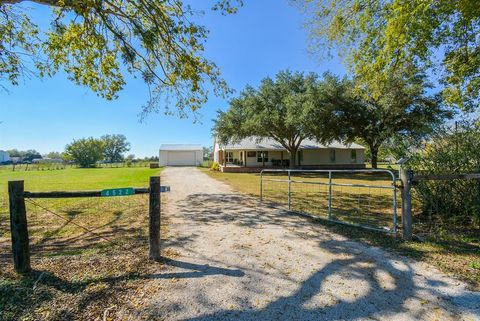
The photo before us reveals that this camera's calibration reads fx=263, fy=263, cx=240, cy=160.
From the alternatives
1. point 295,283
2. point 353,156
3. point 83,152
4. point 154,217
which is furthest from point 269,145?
point 83,152

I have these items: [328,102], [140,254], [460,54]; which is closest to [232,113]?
[328,102]

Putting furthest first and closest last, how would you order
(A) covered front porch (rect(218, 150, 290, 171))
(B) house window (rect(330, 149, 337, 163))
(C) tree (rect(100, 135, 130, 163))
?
(C) tree (rect(100, 135, 130, 163))
(B) house window (rect(330, 149, 337, 163))
(A) covered front porch (rect(218, 150, 290, 171))

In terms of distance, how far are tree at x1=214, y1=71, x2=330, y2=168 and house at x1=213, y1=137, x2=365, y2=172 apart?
331 cm

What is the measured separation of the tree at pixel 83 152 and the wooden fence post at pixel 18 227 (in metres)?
48.3

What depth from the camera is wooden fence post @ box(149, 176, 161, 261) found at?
11.9ft

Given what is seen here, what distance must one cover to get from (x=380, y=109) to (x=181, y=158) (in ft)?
101

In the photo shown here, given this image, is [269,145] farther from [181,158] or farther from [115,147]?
[115,147]

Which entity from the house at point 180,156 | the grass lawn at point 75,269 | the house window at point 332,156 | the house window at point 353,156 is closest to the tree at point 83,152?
the house at point 180,156

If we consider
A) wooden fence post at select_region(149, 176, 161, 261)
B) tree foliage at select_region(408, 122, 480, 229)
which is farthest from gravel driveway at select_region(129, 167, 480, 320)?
tree foliage at select_region(408, 122, 480, 229)

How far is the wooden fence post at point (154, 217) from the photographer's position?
3.64m

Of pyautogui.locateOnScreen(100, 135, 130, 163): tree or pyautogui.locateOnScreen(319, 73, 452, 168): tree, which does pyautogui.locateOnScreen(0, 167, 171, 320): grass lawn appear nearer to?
pyautogui.locateOnScreen(319, 73, 452, 168): tree

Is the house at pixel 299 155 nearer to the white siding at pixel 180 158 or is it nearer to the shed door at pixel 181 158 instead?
the white siding at pixel 180 158

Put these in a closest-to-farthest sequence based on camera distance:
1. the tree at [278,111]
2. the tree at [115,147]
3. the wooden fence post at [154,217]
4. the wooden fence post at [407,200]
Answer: the wooden fence post at [154,217]
the wooden fence post at [407,200]
the tree at [278,111]
the tree at [115,147]

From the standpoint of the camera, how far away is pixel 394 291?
2861 millimetres
